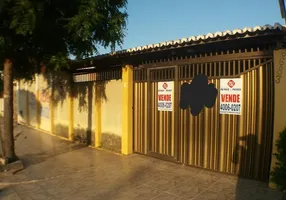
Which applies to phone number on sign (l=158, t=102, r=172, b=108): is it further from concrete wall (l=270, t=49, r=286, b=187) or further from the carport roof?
concrete wall (l=270, t=49, r=286, b=187)

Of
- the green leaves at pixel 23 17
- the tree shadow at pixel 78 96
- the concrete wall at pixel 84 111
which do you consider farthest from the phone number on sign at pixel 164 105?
the green leaves at pixel 23 17

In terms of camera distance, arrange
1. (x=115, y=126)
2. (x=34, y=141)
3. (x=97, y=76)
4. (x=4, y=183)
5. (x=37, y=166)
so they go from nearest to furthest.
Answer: (x=4, y=183) < (x=37, y=166) < (x=115, y=126) < (x=97, y=76) < (x=34, y=141)

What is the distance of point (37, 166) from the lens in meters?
7.40

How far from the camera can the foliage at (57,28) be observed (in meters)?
5.89

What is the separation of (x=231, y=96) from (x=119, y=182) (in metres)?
2.97

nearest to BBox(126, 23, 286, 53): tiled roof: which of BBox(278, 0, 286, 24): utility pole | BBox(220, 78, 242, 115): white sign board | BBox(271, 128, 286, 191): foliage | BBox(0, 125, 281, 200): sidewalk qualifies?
BBox(278, 0, 286, 24): utility pole

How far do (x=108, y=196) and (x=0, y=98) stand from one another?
59.8ft

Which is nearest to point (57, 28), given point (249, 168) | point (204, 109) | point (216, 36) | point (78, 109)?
point (216, 36)

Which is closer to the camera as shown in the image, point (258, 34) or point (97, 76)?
point (258, 34)

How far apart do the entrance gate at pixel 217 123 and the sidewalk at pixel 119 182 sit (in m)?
0.31

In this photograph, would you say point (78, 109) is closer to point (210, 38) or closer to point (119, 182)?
point (119, 182)

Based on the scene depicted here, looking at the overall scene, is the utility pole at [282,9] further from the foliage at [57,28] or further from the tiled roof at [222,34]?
the foliage at [57,28]

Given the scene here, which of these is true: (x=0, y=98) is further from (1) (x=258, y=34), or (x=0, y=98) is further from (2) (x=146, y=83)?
(1) (x=258, y=34)

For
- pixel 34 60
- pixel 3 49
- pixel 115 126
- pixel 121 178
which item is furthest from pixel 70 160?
pixel 3 49
